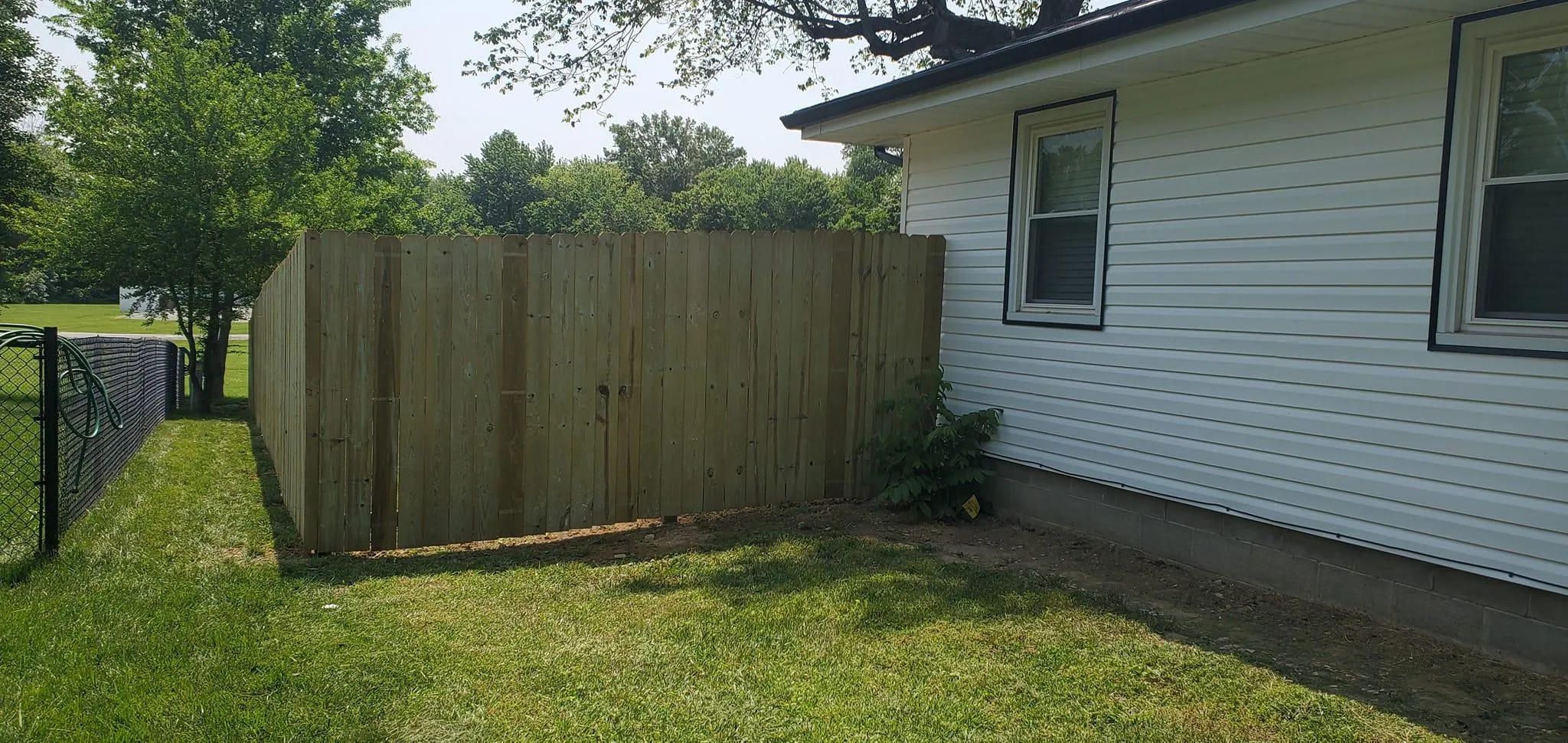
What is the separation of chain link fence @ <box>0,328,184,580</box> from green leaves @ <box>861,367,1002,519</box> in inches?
193

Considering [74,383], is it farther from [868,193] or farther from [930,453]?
[868,193]

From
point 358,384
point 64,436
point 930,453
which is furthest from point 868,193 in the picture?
point 358,384

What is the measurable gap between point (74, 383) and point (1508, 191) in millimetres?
7937

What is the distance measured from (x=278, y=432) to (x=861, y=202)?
45.5m

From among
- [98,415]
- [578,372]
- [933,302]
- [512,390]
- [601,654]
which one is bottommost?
[601,654]

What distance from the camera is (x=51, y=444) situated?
203 inches

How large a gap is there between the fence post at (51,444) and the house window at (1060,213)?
5.70m

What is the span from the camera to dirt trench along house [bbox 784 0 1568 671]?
4.00m

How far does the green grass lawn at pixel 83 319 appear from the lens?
109 ft

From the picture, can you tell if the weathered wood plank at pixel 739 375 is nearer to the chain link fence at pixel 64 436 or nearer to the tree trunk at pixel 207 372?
the chain link fence at pixel 64 436

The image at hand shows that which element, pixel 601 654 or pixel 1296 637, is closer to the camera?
pixel 601 654

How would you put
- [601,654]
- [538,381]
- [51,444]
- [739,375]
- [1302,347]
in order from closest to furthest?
[601,654] < [1302,347] < [51,444] < [538,381] < [739,375]

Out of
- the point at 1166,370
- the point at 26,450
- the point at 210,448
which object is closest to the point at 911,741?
the point at 1166,370

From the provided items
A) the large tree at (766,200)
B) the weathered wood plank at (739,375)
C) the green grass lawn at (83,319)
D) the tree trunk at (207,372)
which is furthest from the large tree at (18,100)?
the large tree at (766,200)
